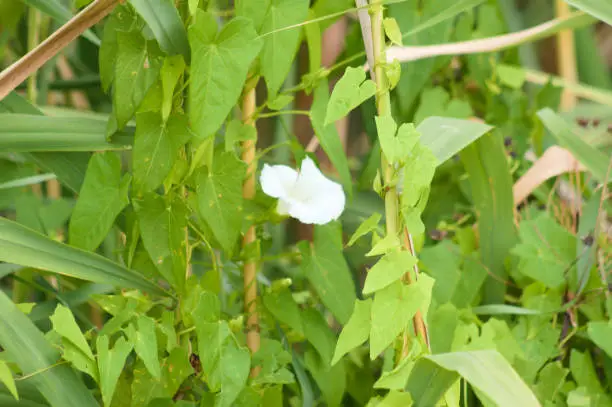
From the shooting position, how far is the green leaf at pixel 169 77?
1.88 feet

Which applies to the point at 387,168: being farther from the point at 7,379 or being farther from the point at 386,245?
the point at 7,379

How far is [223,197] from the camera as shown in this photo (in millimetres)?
600

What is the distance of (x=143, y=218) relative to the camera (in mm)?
600

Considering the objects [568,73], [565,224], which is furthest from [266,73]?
[568,73]

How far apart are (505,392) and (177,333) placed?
0.27m

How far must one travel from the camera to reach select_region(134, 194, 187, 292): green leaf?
1.96ft

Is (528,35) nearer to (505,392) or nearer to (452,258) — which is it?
(452,258)

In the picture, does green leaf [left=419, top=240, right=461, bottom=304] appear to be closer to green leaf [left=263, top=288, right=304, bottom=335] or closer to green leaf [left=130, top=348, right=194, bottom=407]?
green leaf [left=263, top=288, right=304, bottom=335]

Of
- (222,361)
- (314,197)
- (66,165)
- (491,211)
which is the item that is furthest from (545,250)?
(66,165)

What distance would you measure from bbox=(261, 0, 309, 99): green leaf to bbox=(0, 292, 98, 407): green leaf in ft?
0.82

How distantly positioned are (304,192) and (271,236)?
0.09m

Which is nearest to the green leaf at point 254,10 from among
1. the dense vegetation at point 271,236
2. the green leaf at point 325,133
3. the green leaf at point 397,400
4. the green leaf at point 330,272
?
the dense vegetation at point 271,236

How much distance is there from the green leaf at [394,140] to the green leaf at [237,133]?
0.52 feet

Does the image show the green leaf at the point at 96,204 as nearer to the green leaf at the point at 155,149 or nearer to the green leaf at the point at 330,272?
the green leaf at the point at 155,149
